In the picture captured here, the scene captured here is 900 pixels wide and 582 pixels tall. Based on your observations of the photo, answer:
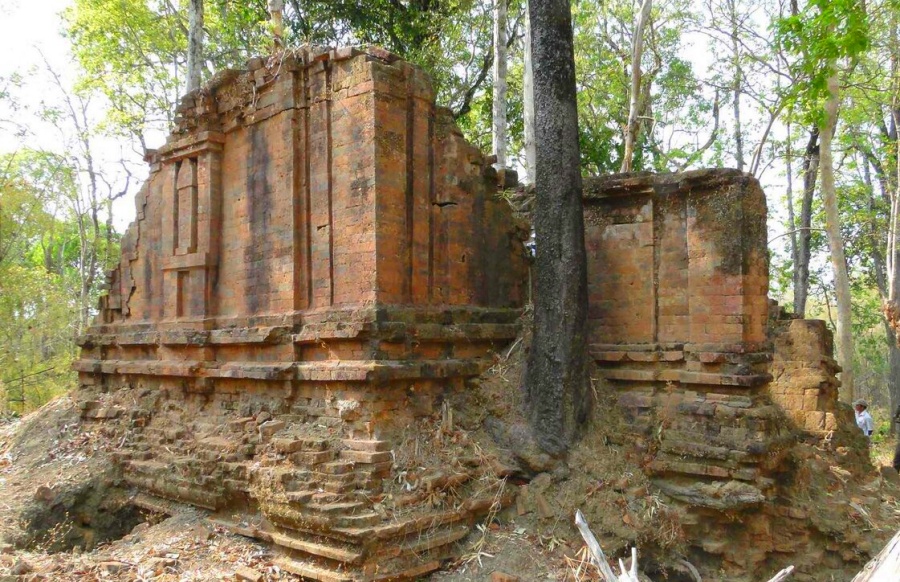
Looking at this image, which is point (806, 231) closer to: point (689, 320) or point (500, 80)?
point (500, 80)

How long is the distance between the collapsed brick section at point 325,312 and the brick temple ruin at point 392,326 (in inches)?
1.1

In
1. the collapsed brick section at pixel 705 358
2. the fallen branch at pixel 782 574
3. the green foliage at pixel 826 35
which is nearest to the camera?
the fallen branch at pixel 782 574

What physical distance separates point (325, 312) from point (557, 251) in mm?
2671

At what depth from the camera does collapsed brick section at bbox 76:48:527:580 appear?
6.38 m

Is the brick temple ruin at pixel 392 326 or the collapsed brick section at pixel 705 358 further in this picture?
the collapsed brick section at pixel 705 358

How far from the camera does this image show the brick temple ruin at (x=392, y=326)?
21.5 ft

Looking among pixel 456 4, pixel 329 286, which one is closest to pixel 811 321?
pixel 329 286

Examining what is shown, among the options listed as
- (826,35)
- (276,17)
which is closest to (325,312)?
(276,17)

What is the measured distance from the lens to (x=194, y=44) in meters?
14.2

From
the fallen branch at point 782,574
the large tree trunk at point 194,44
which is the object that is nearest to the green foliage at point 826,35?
the fallen branch at point 782,574

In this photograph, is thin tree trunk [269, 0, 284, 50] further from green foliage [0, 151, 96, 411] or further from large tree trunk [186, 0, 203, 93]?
green foliage [0, 151, 96, 411]

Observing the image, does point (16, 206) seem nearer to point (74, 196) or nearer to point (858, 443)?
point (74, 196)

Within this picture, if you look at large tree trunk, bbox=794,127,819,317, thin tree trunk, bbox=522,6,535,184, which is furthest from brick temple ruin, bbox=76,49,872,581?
large tree trunk, bbox=794,127,819,317

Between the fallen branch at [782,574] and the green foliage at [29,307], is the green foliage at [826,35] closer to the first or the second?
the fallen branch at [782,574]
